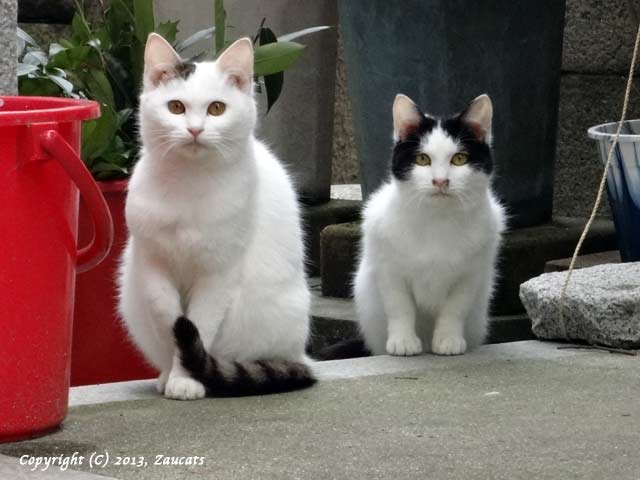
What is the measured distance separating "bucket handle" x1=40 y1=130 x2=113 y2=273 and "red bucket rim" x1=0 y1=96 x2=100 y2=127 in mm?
41

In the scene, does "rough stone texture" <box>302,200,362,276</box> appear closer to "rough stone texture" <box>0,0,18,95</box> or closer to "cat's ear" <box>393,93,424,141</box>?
"cat's ear" <box>393,93,424,141</box>

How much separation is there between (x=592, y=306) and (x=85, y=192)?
1888 mm

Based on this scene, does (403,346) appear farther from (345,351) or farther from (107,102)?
(107,102)

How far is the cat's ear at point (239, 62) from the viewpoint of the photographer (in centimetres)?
337

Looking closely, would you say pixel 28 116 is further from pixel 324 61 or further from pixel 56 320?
pixel 324 61

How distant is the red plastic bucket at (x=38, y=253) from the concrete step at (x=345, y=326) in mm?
2046

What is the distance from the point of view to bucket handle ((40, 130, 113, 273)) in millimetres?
2766

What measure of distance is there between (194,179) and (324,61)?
276cm

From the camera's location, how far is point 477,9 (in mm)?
4938

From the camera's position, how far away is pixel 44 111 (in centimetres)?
277

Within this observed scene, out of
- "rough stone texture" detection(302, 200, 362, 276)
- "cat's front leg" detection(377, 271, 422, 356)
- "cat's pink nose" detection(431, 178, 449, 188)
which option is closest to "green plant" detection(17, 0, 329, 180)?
"cat's pink nose" detection(431, 178, 449, 188)

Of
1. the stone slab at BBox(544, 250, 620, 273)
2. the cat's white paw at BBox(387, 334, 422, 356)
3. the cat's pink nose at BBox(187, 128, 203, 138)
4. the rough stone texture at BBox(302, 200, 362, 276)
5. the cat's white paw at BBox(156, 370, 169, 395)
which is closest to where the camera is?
the cat's pink nose at BBox(187, 128, 203, 138)

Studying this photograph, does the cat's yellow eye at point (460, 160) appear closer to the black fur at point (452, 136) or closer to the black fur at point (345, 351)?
the black fur at point (452, 136)

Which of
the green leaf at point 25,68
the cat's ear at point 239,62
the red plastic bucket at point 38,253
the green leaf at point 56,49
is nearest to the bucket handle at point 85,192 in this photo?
the red plastic bucket at point 38,253
